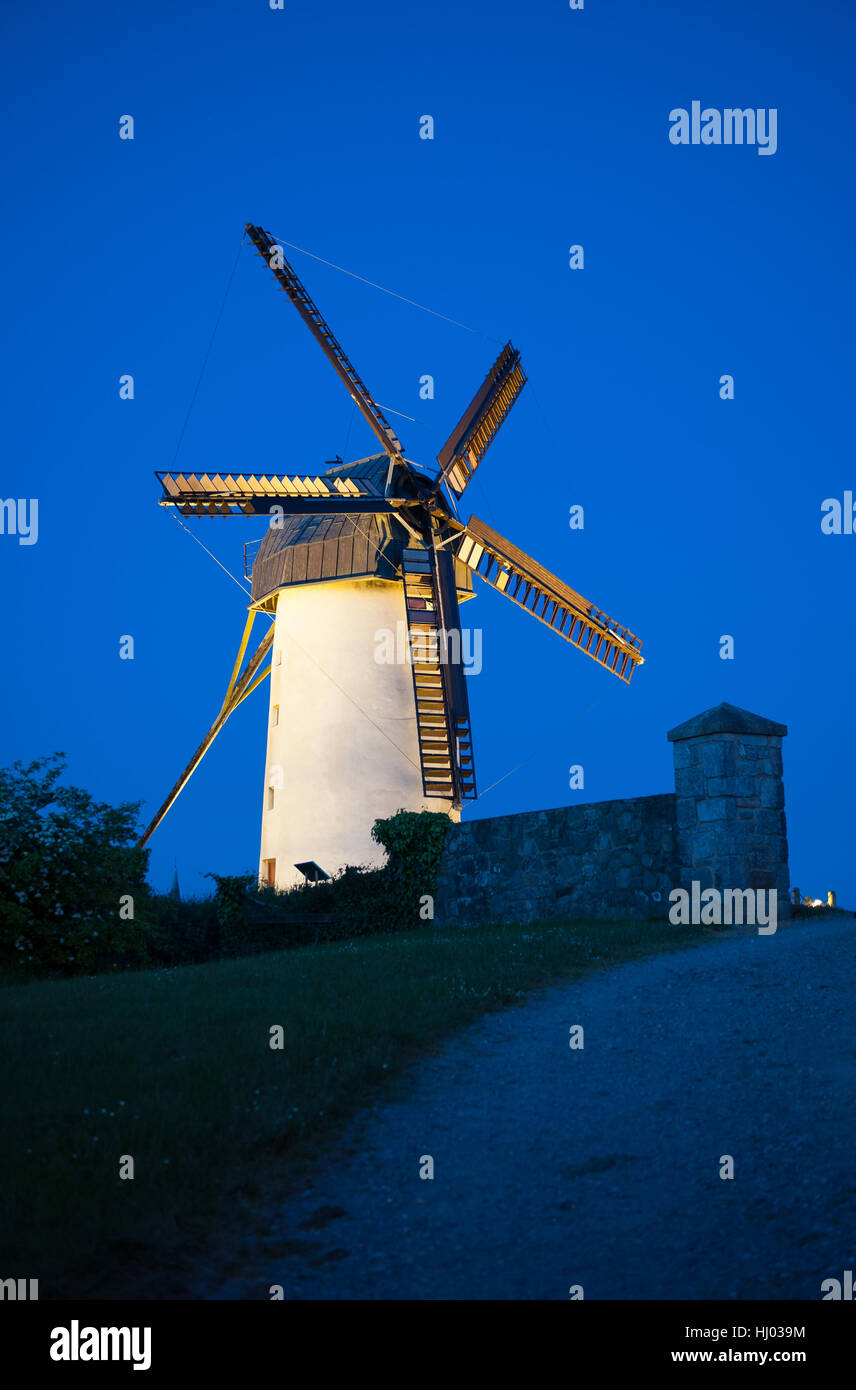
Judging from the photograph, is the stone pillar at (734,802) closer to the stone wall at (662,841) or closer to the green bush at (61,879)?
the stone wall at (662,841)

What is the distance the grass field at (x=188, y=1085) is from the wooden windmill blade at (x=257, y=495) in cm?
1209

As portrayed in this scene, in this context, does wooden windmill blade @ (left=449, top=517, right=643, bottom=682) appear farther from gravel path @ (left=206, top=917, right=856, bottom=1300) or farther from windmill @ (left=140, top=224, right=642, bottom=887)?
gravel path @ (left=206, top=917, right=856, bottom=1300)

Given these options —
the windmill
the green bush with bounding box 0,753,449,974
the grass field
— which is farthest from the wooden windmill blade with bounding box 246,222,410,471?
the grass field

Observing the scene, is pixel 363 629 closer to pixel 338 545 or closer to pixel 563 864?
pixel 338 545

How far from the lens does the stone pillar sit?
41.7ft

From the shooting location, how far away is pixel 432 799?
22.1 meters

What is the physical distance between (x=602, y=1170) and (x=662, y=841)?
861 cm

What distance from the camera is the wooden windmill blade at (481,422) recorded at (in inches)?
956

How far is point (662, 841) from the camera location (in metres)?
13.7

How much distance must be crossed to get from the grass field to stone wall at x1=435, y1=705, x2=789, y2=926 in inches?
80.4

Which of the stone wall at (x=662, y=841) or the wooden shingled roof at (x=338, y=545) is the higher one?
the wooden shingled roof at (x=338, y=545)

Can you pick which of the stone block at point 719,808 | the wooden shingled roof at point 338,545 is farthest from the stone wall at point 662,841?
the wooden shingled roof at point 338,545

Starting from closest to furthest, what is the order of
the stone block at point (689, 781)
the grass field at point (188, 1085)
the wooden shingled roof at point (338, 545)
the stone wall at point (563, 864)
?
the grass field at point (188, 1085), the stone block at point (689, 781), the stone wall at point (563, 864), the wooden shingled roof at point (338, 545)

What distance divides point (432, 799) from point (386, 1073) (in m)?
15.1
